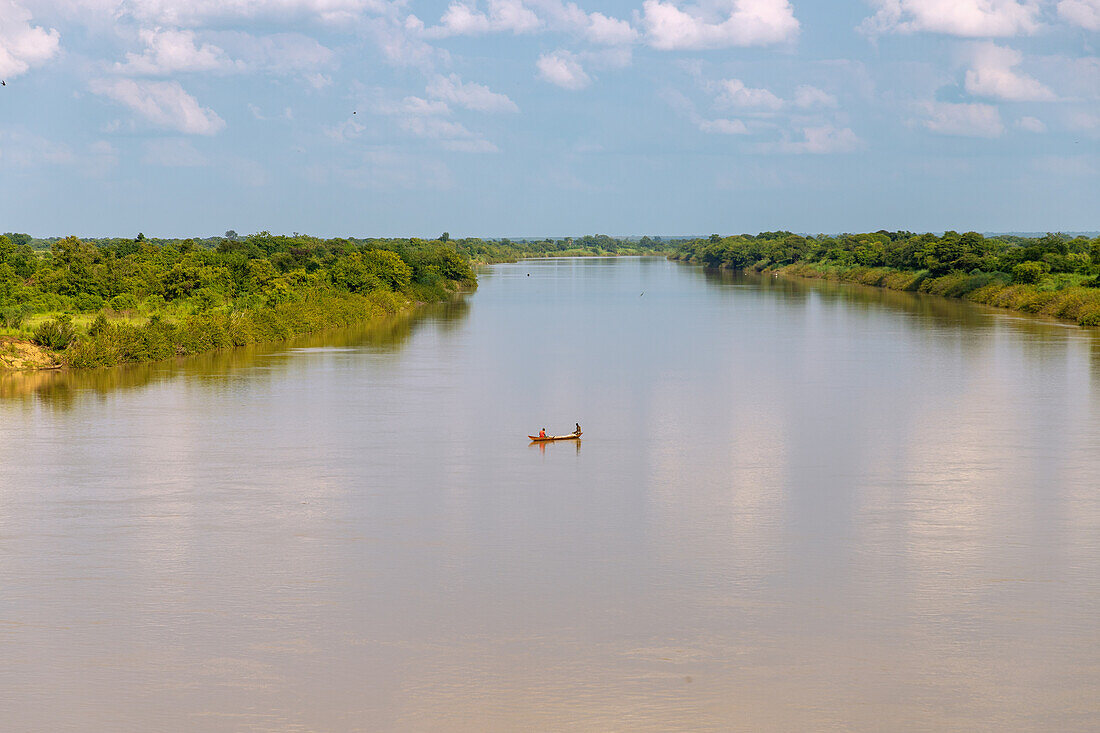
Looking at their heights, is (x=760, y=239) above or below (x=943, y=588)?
above

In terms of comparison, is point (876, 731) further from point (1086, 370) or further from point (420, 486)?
point (1086, 370)

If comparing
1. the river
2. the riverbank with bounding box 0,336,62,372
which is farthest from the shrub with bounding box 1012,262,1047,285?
the riverbank with bounding box 0,336,62,372

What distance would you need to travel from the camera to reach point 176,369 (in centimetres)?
3538

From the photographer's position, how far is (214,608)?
1412 centimetres

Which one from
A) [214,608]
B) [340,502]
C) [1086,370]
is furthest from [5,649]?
[1086,370]

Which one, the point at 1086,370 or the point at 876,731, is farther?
the point at 1086,370

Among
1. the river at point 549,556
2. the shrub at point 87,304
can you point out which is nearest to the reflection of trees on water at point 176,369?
the river at point 549,556

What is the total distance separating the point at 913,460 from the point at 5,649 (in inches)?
625

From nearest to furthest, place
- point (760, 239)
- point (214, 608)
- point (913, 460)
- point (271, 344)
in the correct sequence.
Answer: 1. point (214, 608)
2. point (913, 460)
3. point (271, 344)
4. point (760, 239)

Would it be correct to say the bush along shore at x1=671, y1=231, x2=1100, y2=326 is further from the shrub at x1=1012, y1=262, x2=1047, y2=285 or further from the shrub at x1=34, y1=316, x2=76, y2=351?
the shrub at x1=34, y1=316, x2=76, y2=351

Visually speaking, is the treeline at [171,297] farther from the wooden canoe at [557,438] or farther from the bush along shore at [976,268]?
the bush along shore at [976,268]

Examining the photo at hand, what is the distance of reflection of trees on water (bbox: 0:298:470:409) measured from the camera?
102 feet

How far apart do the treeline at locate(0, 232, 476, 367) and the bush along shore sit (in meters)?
32.8

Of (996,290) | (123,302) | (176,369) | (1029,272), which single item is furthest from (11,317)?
(996,290)
